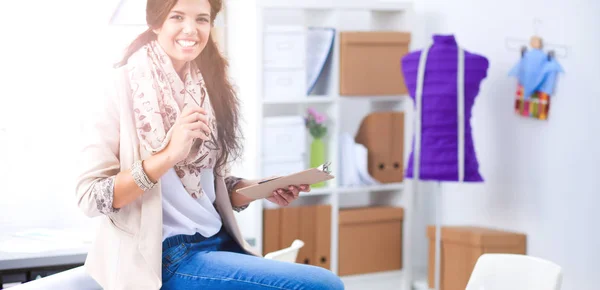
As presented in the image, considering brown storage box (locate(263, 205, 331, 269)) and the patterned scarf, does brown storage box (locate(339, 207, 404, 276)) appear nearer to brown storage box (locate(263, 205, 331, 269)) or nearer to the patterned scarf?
brown storage box (locate(263, 205, 331, 269))

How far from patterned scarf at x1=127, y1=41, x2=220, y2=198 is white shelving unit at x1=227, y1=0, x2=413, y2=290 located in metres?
2.31

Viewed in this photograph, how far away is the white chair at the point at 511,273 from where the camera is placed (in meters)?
2.33

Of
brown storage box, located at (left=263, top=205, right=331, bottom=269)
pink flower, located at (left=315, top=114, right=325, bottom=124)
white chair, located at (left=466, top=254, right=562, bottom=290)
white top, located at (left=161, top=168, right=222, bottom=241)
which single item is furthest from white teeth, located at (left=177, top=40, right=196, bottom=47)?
pink flower, located at (left=315, top=114, right=325, bottom=124)

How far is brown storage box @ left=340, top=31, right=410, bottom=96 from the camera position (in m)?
4.56

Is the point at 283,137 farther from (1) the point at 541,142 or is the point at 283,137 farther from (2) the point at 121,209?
(2) the point at 121,209

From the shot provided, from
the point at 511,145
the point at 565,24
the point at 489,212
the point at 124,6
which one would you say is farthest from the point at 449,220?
the point at 124,6

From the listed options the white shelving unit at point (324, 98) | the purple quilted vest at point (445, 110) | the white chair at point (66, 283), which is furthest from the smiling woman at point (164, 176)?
the purple quilted vest at point (445, 110)

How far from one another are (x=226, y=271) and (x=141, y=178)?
267 mm

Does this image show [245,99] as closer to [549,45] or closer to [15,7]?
[15,7]

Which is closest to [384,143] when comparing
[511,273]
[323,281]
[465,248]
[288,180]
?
[465,248]

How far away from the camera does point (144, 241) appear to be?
1686 mm

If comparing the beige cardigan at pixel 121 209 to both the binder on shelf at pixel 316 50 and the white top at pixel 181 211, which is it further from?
the binder on shelf at pixel 316 50

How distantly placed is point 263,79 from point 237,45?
12.0 inches

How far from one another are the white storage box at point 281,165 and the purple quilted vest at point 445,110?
2.23ft
